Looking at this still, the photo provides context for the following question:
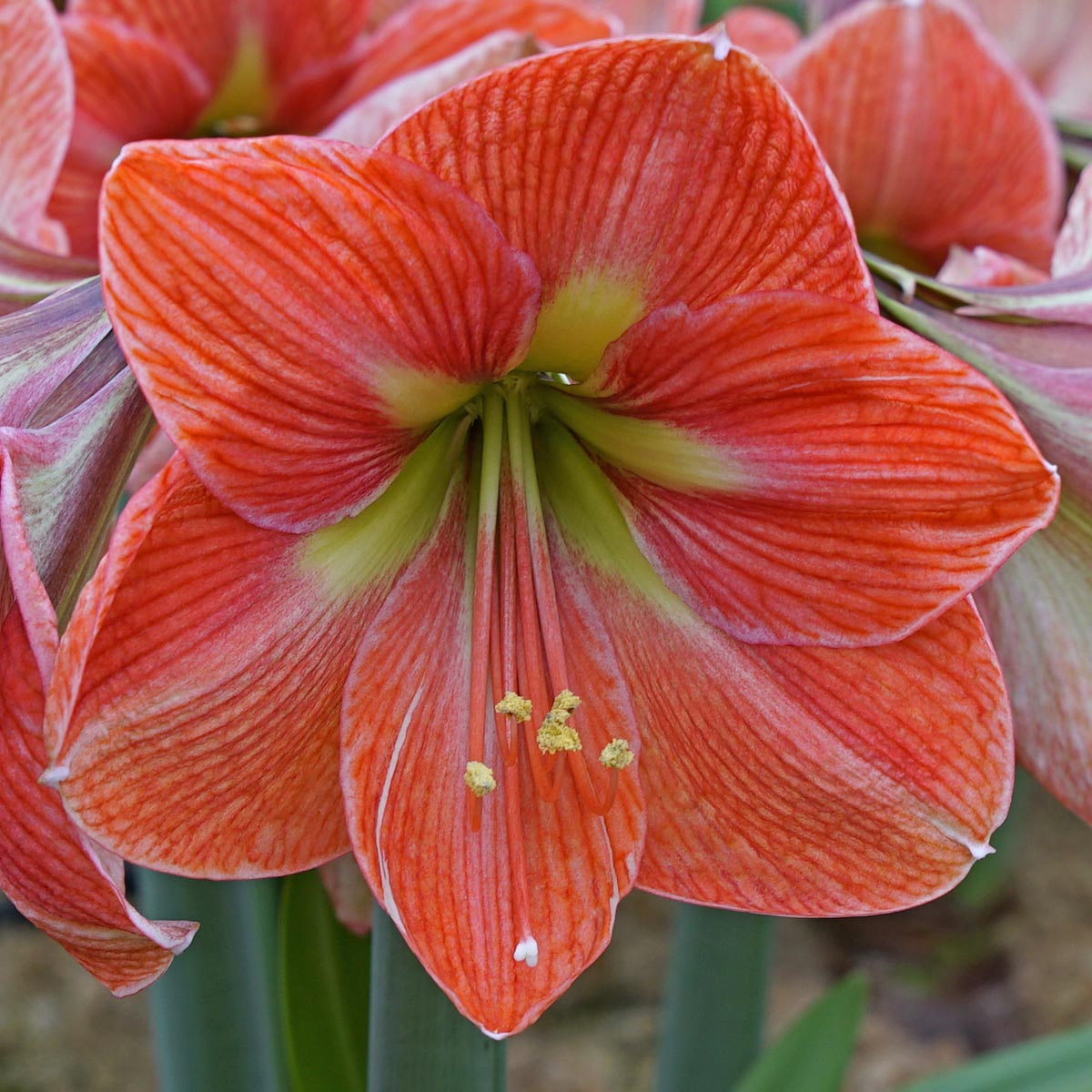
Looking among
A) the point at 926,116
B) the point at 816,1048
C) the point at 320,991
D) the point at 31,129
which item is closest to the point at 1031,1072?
the point at 816,1048

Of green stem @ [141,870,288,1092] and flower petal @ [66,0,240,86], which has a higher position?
flower petal @ [66,0,240,86]

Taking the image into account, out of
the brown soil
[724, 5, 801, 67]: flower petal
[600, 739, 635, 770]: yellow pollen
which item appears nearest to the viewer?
[600, 739, 635, 770]: yellow pollen

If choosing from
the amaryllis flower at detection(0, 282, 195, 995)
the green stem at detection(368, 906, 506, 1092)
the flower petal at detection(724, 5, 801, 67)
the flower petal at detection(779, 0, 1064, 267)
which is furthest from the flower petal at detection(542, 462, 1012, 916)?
the flower petal at detection(724, 5, 801, 67)

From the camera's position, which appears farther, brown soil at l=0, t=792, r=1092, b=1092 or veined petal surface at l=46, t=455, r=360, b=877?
brown soil at l=0, t=792, r=1092, b=1092

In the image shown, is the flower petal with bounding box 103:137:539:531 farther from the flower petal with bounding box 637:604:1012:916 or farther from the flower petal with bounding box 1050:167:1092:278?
the flower petal with bounding box 1050:167:1092:278

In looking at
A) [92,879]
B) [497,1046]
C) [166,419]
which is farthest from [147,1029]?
[166,419]

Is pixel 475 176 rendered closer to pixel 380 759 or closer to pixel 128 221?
pixel 128 221

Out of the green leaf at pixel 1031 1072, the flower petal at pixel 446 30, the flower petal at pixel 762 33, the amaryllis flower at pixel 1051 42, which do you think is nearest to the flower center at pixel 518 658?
the flower petal at pixel 446 30
